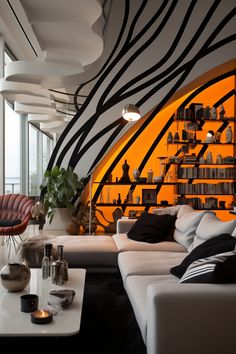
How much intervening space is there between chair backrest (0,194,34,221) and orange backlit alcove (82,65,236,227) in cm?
165

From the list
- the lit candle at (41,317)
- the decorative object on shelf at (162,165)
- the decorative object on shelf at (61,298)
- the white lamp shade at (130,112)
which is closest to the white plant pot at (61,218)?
A: the decorative object on shelf at (162,165)

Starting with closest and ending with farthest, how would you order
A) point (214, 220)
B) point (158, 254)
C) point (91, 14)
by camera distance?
1. point (214, 220)
2. point (158, 254)
3. point (91, 14)

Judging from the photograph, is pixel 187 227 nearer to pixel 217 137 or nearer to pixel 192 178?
pixel 192 178

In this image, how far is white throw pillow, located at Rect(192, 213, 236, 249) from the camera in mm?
3299

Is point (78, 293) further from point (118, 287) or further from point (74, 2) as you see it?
point (74, 2)

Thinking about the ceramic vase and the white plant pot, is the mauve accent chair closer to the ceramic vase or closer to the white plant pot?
the white plant pot

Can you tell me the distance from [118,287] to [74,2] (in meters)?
3.10

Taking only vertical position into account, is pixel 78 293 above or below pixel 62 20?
below

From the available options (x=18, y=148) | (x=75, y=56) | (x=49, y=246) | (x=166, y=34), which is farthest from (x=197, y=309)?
(x=18, y=148)

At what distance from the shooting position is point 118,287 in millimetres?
4145

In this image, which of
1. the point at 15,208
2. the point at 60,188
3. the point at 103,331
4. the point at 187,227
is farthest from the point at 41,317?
the point at 60,188

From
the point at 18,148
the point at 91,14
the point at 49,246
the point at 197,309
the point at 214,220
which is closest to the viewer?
the point at 197,309

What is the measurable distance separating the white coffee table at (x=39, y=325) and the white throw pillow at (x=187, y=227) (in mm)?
1482

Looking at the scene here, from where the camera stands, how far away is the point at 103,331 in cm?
307
